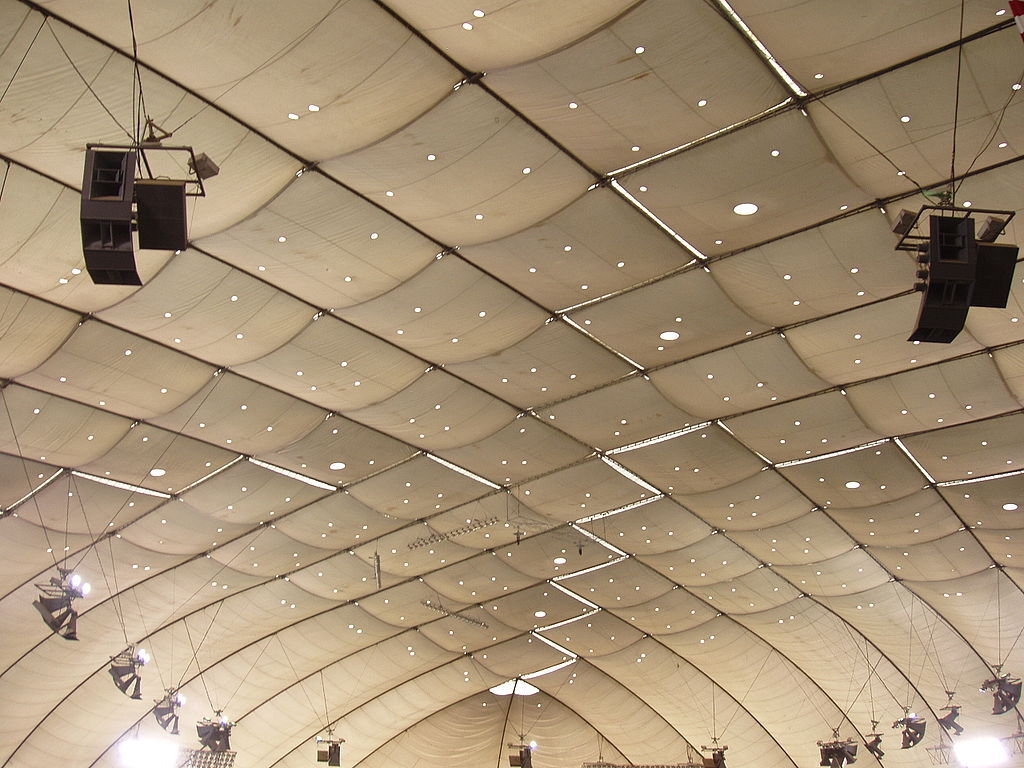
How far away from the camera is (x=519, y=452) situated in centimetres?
2577

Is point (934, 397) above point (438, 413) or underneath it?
underneath

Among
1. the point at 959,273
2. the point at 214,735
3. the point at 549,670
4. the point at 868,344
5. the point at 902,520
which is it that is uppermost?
the point at 868,344

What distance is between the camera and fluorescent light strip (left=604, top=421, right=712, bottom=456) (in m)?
24.1

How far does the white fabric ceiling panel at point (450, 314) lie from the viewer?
18.3 meters

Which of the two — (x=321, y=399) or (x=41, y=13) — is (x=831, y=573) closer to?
(x=321, y=399)

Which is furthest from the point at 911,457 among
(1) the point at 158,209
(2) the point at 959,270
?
(1) the point at 158,209

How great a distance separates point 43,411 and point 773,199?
1650 centimetres

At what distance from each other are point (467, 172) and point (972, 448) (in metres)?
16.0

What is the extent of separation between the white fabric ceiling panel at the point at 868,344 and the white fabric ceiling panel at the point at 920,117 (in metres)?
3.80

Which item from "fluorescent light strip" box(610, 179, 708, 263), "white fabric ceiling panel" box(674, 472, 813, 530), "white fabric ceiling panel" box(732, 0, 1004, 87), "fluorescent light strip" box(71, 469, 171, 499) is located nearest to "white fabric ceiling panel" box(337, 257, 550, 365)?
"fluorescent light strip" box(610, 179, 708, 263)

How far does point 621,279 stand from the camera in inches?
728

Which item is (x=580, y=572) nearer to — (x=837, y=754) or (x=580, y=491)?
(x=580, y=491)

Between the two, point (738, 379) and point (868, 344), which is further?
point (738, 379)

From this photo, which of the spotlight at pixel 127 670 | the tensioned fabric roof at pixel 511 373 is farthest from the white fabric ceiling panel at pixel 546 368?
the spotlight at pixel 127 670
